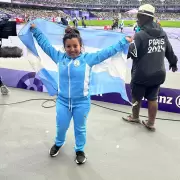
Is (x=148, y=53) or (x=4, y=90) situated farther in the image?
Answer: (x=4, y=90)

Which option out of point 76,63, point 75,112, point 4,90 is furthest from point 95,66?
point 4,90

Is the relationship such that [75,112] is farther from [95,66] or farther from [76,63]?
[95,66]

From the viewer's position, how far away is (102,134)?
302cm

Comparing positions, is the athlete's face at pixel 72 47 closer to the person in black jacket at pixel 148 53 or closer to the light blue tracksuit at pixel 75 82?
the light blue tracksuit at pixel 75 82

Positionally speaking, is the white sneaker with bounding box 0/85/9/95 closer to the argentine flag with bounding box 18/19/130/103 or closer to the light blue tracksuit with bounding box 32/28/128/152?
the argentine flag with bounding box 18/19/130/103

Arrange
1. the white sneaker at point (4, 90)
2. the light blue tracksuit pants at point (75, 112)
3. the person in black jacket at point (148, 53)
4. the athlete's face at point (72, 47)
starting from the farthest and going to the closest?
1. the white sneaker at point (4, 90)
2. the person in black jacket at point (148, 53)
3. the light blue tracksuit pants at point (75, 112)
4. the athlete's face at point (72, 47)

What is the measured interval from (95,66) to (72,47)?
58 cm

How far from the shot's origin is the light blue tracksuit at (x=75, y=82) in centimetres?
220

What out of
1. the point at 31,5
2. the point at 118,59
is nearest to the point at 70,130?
the point at 118,59

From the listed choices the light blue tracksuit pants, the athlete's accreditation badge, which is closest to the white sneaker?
the light blue tracksuit pants

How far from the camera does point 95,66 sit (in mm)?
2693

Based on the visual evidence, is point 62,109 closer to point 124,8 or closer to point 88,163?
point 88,163

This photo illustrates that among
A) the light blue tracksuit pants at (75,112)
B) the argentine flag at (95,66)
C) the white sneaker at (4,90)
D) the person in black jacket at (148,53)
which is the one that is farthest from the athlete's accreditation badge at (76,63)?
the white sneaker at (4,90)

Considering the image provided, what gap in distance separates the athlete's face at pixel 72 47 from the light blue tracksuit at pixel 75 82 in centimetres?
4
